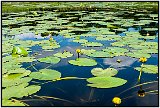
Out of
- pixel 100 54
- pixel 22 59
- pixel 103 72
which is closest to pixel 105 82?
pixel 103 72

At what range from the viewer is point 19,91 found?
7.63 feet

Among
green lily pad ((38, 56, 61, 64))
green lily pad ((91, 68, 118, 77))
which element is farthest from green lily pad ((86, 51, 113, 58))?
green lily pad ((91, 68, 118, 77))

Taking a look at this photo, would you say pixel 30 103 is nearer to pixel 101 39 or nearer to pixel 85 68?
pixel 85 68

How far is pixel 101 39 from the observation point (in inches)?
179

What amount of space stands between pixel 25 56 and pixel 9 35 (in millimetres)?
1768

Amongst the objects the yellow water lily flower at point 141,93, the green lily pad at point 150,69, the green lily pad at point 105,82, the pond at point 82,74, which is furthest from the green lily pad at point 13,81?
the green lily pad at point 150,69

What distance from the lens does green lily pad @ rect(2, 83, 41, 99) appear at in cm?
226

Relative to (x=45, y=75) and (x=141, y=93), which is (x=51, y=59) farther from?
(x=141, y=93)

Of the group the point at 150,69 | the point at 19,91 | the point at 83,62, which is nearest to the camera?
the point at 19,91

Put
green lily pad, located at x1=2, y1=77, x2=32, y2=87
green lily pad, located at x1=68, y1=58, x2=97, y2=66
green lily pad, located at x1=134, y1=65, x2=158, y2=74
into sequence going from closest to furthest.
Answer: green lily pad, located at x1=2, y1=77, x2=32, y2=87
green lily pad, located at x1=134, y1=65, x2=158, y2=74
green lily pad, located at x1=68, y1=58, x2=97, y2=66

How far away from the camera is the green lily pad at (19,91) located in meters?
2.26

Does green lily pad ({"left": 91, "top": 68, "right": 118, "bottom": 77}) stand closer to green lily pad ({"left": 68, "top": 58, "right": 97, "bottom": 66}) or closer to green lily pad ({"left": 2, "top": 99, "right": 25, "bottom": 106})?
green lily pad ({"left": 68, "top": 58, "right": 97, "bottom": 66})

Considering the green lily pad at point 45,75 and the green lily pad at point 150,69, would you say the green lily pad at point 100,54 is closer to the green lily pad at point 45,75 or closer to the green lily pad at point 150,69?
the green lily pad at point 150,69

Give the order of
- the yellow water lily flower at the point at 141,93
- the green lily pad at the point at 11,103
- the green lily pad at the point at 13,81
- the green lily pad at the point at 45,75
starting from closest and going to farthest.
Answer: the green lily pad at the point at 11,103
the yellow water lily flower at the point at 141,93
the green lily pad at the point at 13,81
the green lily pad at the point at 45,75
